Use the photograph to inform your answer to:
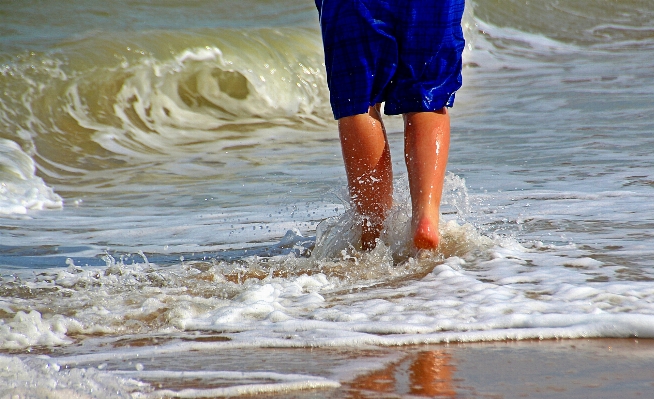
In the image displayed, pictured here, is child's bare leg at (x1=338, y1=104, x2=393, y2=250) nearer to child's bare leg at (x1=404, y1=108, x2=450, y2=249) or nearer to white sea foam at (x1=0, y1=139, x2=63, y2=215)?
child's bare leg at (x1=404, y1=108, x2=450, y2=249)

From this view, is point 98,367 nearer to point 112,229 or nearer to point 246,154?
point 112,229

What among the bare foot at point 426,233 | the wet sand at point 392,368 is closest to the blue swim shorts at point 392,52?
the bare foot at point 426,233

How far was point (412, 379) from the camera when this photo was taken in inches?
68.1

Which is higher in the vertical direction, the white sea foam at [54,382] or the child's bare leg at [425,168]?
the child's bare leg at [425,168]

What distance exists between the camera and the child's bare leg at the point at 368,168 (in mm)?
2953

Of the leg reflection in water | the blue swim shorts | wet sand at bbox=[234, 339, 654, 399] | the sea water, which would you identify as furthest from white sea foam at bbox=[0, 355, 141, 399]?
the blue swim shorts

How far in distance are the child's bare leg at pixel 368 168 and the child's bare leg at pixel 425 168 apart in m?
0.11

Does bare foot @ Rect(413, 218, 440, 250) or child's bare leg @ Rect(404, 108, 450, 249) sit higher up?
child's bare leg @ Rect(404, 108, 450, 249)

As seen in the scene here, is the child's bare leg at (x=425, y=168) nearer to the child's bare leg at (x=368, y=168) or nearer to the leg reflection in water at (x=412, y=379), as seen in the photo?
the child's bare leg at (x=368, y=168)

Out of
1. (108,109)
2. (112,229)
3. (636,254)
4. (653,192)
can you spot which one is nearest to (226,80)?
(108,109)

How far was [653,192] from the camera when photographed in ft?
13.4

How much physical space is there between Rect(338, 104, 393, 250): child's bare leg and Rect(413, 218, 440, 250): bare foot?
24 centimetres

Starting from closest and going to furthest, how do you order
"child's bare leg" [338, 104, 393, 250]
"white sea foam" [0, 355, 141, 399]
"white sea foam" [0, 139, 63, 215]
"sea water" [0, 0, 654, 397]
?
"white sea foam" [0, 355, 141, 399] < "sea water" [0, 0, 654, 397] < "child's bare leg" [338, 104, 393, 250] < "white sea foam" [0, 139, 63, 215]

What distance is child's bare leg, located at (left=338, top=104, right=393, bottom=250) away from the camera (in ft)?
9.69
